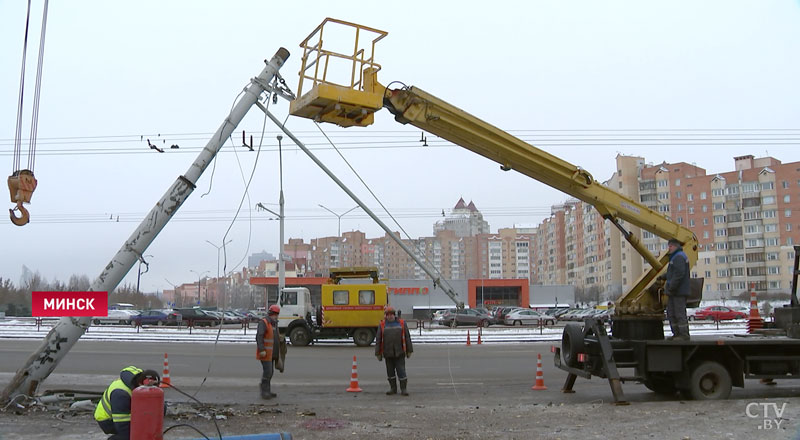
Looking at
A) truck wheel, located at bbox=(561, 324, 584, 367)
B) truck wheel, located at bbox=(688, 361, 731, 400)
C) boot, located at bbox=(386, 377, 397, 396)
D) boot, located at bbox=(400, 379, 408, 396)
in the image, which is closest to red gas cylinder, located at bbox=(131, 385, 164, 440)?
boot, located at bbox=(400, 379, 408, 396)

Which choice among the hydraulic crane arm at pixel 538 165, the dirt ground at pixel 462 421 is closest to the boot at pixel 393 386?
the dirt ground at pixel 462 421

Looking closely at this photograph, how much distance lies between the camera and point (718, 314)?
47844 millimetres

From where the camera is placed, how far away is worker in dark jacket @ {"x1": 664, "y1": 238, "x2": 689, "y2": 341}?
10570mm

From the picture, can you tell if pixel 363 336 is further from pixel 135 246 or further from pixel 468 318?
A: pixel 468 318

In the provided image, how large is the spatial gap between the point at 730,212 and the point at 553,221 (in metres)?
46.8

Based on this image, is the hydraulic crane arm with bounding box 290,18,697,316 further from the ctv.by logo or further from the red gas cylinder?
the red gas cylinder

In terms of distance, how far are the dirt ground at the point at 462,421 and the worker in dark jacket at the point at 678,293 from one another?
120 cm

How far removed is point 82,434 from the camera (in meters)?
8.27

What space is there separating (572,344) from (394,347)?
3.27 m

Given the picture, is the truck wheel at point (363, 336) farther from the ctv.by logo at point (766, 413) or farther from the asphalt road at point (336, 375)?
the ctv.by logo at point (766, 413)

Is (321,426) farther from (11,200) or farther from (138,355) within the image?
(138,355)

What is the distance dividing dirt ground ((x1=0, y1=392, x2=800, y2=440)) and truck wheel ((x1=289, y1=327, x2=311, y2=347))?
51.1 ft

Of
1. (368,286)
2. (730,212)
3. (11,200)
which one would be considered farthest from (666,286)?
(730,212)

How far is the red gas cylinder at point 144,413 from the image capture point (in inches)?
214
